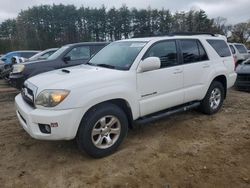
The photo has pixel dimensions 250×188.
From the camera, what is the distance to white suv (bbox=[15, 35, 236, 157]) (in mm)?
3740

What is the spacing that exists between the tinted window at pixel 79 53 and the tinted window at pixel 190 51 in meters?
4.28

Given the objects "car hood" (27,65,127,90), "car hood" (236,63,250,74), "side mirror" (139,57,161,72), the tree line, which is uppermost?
the tree line

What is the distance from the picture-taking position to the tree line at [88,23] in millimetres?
44625

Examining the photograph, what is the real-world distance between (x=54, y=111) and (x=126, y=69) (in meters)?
1.33

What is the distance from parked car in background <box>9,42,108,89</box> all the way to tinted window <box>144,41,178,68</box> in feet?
13.6

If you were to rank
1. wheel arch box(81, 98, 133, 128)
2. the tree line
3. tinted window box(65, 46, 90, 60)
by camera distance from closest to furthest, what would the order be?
wheel arch box(81, 98, 133, 128)
tinted window box(65, 46, 90, 60)
the tree line

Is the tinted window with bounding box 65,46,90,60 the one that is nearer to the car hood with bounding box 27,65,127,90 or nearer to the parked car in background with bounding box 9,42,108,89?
the parked car in background with bounding box 9,42,108,89

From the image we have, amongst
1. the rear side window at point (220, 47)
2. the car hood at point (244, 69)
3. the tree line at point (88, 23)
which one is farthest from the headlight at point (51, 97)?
the tree line at point (88, 23)

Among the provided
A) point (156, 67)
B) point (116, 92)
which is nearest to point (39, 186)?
point (116, 92)

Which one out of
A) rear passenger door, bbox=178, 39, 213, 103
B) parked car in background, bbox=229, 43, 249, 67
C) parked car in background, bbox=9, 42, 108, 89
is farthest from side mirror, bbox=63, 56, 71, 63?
parked car in background, bbox=229, 43, 249, 67

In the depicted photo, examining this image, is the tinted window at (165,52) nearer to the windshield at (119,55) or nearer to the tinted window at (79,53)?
the windshield at (119,55)

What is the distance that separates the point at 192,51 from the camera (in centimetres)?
548

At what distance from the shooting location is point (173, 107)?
5.21 meters

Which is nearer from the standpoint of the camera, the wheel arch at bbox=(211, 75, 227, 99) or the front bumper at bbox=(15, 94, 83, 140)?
the front bumper at bbox=(15, 94, 83, 140)
